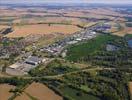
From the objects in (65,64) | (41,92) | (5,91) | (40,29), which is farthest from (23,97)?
(40,29)

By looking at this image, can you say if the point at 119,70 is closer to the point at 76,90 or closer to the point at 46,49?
the point at 76,90

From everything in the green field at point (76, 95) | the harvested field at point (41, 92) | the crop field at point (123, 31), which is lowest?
the green field at point (76, 95)

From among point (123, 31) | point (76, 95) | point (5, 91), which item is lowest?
point (76, 95)

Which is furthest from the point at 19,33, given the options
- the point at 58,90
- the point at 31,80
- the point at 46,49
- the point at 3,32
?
the point at 58,90

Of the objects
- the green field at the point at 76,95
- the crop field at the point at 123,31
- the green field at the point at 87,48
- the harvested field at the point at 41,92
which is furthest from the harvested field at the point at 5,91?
the crop field at the point at 123,31

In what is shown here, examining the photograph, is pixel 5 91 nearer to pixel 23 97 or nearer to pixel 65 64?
pixel 23 97

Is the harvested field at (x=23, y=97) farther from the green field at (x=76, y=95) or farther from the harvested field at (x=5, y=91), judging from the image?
the green field at (x=76, y=95)
